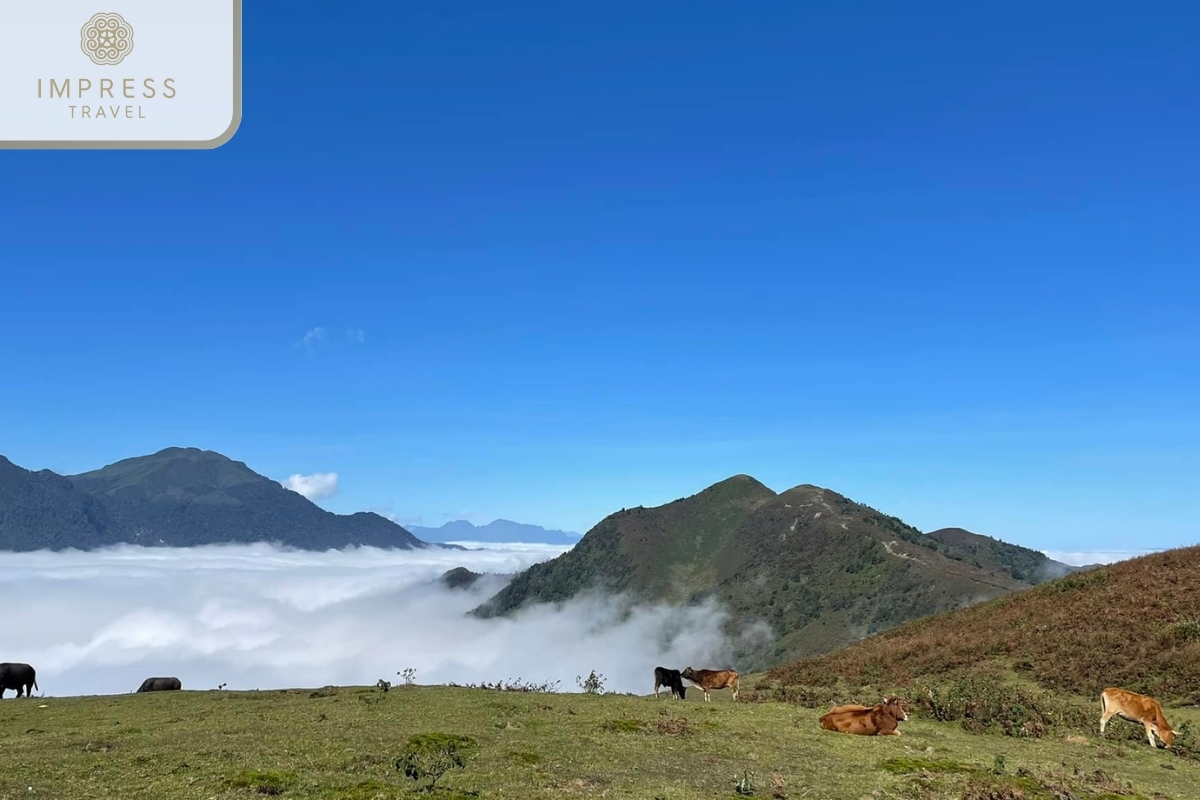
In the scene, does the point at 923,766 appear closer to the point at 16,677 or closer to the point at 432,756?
the point at 432,756

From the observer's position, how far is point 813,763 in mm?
18625

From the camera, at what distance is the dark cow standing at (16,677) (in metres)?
36.2

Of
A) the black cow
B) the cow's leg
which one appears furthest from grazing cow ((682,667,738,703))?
the cow's leg

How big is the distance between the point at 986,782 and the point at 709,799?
6693 millimetres

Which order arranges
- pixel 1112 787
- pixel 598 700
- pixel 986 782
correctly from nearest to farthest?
1. pixel 986 782
2. pixel 1112 787
3. pixel 598 700

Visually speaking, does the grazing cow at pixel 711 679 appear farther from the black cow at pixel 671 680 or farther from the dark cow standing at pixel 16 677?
the dark cow standing at pixel 16 677

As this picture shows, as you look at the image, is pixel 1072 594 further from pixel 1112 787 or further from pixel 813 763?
pixel 813 763

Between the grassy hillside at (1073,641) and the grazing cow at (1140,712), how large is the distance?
28.5 ft

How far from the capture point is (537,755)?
18.5 meters

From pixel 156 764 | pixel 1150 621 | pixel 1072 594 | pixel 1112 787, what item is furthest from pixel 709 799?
pixel 1072 594

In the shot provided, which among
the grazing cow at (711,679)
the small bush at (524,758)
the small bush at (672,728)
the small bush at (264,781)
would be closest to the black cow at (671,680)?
the grazing cow at (711,679)

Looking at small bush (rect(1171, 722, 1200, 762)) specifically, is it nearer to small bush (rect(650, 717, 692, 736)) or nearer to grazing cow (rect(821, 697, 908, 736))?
grazing cow (rect(821, 697, 908, 736))

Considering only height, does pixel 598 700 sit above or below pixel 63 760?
below

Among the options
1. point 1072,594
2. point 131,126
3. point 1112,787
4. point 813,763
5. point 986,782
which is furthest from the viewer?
point 1072,594
